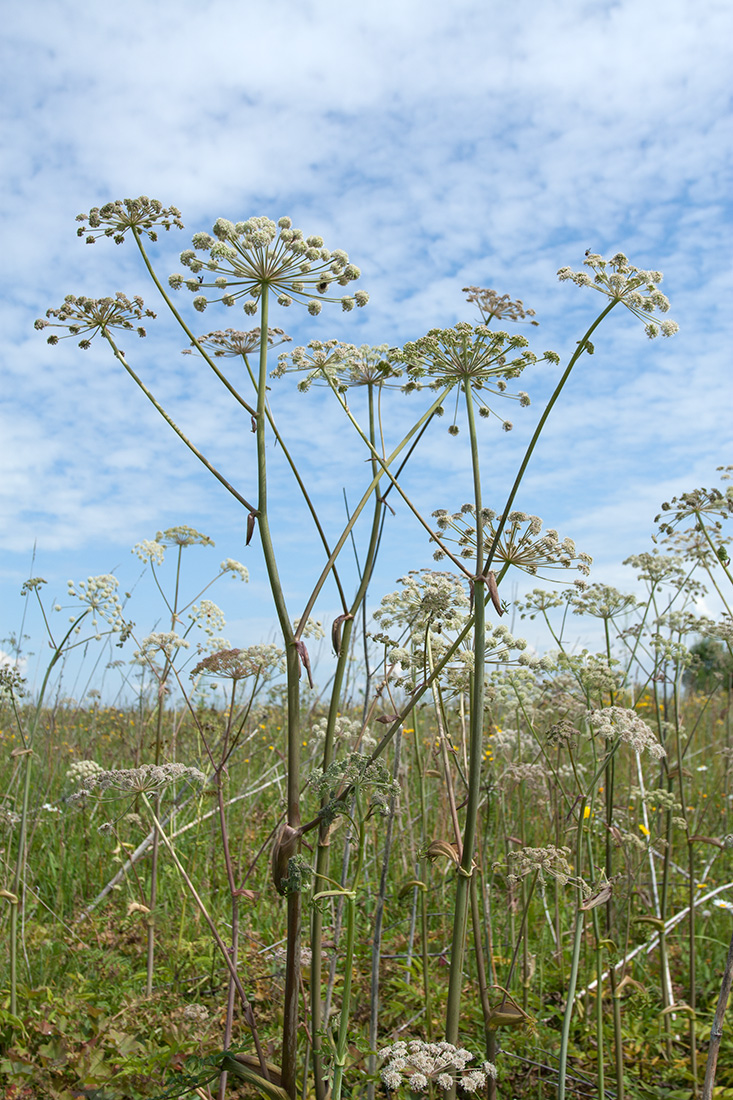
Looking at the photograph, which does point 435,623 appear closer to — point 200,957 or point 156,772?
point 156,772

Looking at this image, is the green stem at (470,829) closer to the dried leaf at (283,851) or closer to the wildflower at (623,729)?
the dried leaf at (283,851)

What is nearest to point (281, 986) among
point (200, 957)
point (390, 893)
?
point (200, 957)

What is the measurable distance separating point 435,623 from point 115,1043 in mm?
2207

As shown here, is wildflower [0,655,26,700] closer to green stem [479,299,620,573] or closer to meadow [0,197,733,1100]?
meadow [0,197,733,1100]

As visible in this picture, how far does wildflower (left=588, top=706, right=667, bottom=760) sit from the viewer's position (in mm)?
2762

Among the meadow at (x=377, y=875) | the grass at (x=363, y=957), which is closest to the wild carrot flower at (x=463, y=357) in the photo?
the meadow at (x=377, y=875)

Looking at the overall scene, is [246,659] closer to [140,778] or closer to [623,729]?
[140,778]

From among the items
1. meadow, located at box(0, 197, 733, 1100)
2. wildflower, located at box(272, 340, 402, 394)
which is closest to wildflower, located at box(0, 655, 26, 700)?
meadow, located at box(0, 197, 733, 1100)

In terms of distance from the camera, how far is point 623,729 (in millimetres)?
2801

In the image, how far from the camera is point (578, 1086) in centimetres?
344

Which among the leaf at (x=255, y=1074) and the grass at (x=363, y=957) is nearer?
the leaf at (x=255, y=1074)

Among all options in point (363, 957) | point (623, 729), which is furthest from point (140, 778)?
point (363, 957)

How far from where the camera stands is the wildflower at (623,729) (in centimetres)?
276

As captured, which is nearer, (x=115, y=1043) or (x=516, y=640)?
(x=516, y=640)
